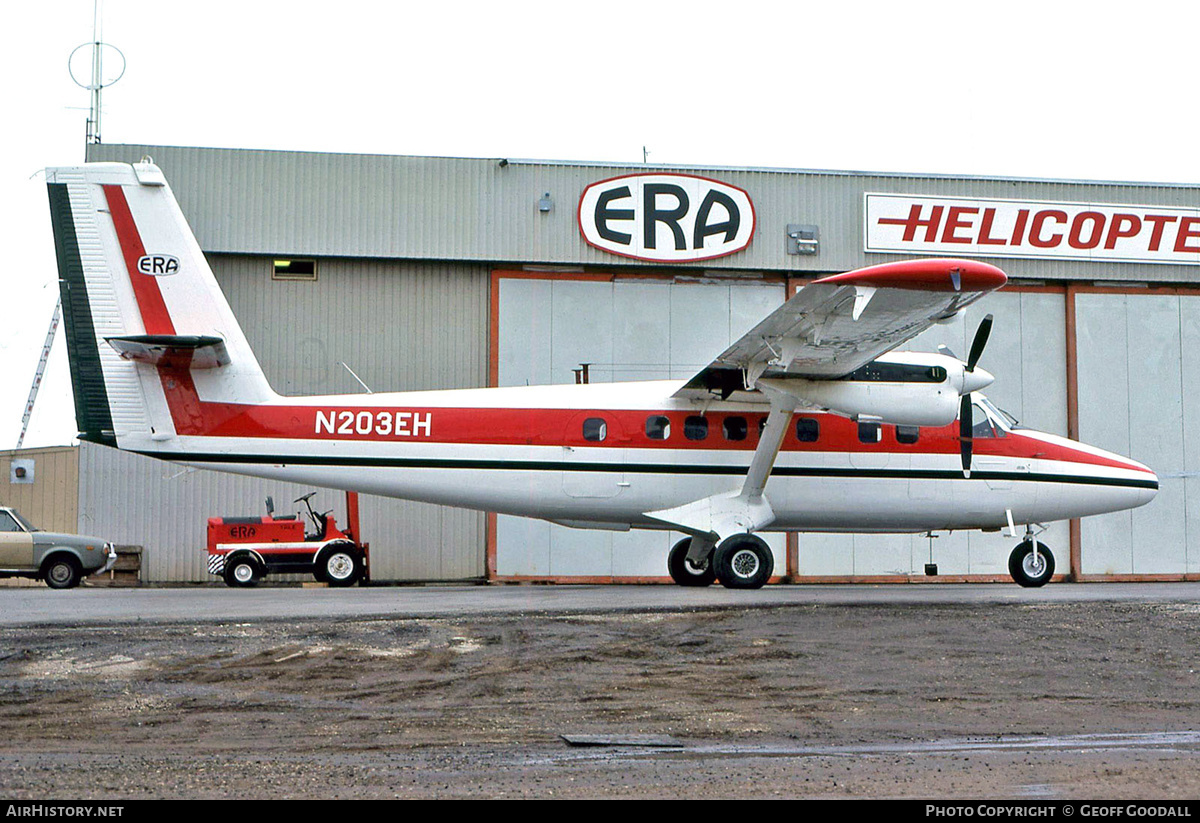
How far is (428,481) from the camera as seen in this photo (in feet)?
57.7

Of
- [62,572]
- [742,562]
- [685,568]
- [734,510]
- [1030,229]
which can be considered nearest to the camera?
[742,562]

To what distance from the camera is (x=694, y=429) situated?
60.3ft

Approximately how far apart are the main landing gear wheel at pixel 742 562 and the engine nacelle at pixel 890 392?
7.39ft

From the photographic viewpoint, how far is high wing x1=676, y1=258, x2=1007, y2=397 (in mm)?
13500

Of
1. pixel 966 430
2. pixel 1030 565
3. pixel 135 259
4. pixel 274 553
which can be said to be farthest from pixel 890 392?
pixel 274 553

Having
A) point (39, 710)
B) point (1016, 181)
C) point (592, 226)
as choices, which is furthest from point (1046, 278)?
point (39, 710)

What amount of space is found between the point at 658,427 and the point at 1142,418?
13.5 meters

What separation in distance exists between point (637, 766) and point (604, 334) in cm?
1868

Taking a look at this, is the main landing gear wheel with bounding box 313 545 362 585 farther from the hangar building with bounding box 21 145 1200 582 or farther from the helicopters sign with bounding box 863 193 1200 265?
the helicopters sign with bounding box 863 193 1200 265

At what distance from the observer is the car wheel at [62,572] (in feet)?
72.5

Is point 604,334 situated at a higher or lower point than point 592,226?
lower

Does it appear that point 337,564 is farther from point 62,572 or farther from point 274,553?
point 62,572

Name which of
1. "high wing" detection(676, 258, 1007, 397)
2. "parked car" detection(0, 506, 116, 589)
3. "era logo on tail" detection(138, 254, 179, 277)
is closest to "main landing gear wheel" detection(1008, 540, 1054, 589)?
"high wing" detection(676, 258, 1007, 397)

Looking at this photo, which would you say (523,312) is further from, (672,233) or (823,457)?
(823,457)
